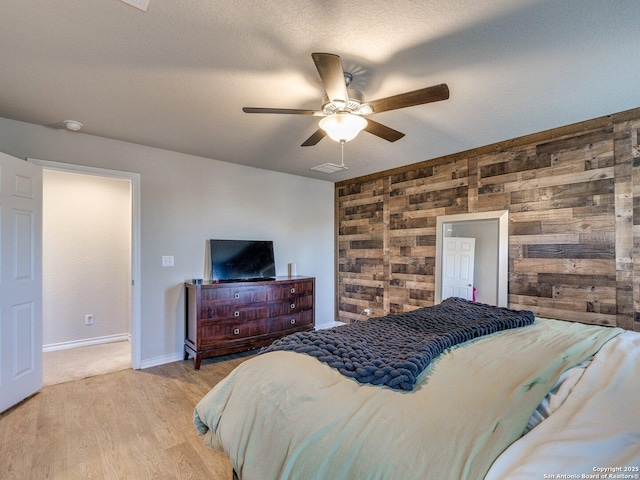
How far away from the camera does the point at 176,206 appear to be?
12.3 feet

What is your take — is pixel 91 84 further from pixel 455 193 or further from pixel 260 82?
pixel 455 193

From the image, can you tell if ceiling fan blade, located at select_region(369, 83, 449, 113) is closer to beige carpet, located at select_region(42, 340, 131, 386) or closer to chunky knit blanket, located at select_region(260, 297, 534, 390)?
chunky knit blanket, located at select_region(260, 297, 534, 390)

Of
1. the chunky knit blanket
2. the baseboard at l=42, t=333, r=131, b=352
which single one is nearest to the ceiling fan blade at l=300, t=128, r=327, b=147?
the chunky knit blanket

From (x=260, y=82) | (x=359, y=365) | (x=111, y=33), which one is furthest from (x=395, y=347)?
(x=111, y=33)

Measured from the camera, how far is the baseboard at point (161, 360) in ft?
11.3

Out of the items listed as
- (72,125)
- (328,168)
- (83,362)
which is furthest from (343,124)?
(83,362)

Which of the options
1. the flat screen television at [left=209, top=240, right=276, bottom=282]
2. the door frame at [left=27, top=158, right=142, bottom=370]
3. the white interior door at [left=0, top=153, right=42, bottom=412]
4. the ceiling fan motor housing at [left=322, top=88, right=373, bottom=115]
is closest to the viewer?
the ceiling fan motor housing at [left=322, top=88, right=373, bottom=115]

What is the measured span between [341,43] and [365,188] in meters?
3.15

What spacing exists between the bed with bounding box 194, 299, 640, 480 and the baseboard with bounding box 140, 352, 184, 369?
239 cm

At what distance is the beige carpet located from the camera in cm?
321

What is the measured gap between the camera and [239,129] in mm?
2994

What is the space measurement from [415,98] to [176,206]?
2991 mm

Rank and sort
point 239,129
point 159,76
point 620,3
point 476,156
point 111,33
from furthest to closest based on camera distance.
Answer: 1. point 476,156
2. point 239,129
3. point 159,76
4. point 111,33
5. point 620,3

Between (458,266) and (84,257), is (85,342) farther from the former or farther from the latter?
(458,266)
